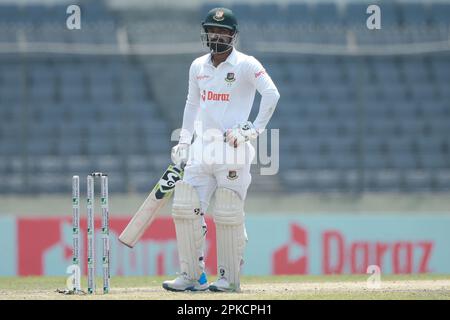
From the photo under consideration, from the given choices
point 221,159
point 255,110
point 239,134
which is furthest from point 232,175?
point 255,110

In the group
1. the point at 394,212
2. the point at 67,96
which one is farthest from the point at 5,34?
the point at 394,212

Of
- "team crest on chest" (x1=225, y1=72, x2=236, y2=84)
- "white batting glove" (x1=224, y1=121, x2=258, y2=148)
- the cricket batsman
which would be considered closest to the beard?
the cricket batsman

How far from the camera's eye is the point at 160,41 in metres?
13.7

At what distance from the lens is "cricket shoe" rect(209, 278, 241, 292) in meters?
6.82

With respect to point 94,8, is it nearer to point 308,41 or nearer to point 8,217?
point 308,41

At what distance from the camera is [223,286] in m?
6.85

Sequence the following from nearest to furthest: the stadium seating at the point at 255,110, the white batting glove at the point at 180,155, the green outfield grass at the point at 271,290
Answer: the green outfield grass at the point at 271,290
the white batting glove at the point at 180,155
the stadium seating at the point at 255,110

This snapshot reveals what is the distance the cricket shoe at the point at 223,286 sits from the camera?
682 cm

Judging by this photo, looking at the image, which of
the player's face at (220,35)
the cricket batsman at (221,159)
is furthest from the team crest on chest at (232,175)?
the player's face at (220,35)

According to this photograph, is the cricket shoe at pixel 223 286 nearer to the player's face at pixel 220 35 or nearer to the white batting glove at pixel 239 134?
the white batting glove at pixel 239 134

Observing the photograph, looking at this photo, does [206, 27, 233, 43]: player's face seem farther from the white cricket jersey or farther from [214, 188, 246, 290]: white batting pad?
[214, 188, 246, 290]: white batting pad

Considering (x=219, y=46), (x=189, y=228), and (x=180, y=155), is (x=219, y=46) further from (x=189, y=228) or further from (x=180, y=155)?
(x=189, y=228)

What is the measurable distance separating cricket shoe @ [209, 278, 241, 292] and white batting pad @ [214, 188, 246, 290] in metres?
0.02

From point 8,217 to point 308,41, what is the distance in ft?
14.2
